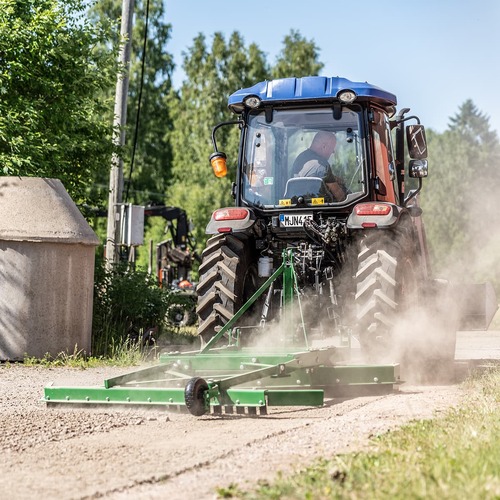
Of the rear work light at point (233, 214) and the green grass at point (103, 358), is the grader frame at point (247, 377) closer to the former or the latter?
the rear work light at point (233, 214)

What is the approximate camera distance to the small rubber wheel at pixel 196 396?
7.04 m

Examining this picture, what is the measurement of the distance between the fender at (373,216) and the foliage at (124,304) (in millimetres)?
5407

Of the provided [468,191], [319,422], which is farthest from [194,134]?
[319,422]

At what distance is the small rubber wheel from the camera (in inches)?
277

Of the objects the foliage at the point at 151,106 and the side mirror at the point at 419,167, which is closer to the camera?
the side mirror at the point at 419,167

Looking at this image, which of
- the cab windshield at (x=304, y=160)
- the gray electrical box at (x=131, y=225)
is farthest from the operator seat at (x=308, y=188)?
the gray electrical box at (x=131, y=225)

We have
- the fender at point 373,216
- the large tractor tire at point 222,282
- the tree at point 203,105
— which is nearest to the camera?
the fender at point 373,216

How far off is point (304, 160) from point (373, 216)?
3.72 ft

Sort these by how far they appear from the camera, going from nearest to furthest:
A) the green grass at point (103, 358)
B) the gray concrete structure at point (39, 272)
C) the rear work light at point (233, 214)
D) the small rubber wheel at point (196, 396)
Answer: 1. the small rubber wheel at point (196, 396)
2. the rear work light at point (233, 214)
3. the green grass at point (103, 358)
4. the gray concrete structure at point (39, 272)

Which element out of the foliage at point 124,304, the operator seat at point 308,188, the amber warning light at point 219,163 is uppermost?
the amber warning light at point 219,163

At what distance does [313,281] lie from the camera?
9625 millimetres

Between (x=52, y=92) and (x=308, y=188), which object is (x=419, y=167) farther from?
(x=52, y=92)

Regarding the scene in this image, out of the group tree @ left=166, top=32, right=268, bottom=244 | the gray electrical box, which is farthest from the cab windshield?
tree @ left=166, top=32, right=268, bottom=244

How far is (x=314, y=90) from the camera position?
32.3 feet
